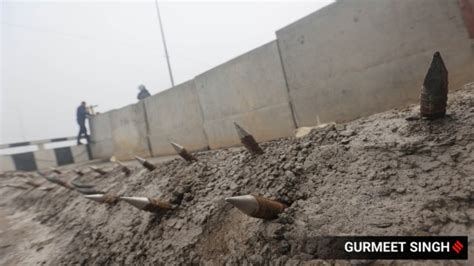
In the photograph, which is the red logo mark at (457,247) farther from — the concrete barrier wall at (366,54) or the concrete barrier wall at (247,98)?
the concrete barrier wall at (247,98)

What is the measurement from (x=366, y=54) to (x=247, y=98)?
2.01 metres

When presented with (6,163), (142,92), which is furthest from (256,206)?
(6,163)

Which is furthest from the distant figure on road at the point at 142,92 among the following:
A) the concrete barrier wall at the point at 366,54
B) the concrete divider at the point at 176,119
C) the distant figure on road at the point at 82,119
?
the concrete barrier wall at the point at 366,54

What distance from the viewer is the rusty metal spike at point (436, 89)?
154cm

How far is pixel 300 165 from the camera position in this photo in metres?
1.90

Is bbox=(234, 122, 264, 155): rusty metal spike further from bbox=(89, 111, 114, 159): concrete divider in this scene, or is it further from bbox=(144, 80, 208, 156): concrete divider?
bbox=(89, 111, 114, 159): concrete divider

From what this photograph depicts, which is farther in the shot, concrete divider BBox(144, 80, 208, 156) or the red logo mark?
concrete divider BBox(144, 80, 208, 156)

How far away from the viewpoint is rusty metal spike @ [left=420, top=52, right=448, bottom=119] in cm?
154

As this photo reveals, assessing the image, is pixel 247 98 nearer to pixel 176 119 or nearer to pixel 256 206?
pixel 176 119

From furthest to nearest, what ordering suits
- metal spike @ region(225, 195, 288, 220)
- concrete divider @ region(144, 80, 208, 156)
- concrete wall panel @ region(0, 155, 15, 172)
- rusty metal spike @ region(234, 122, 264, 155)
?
concrete wall panel @ region(0, 155, 15, 172) → concrete divider @ region(144, 80, 208, 156) → rusty metal spike @ region(234, 122, 264, 155) → metal spike @ region(225, 195, 288, 220)

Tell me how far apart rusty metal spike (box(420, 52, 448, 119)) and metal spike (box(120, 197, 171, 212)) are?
1891mm

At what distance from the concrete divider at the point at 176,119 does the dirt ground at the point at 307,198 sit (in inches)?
118

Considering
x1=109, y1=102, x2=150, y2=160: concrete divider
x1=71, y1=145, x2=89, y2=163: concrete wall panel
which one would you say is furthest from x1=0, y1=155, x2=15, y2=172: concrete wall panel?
x1=109, y1=102, x2=150, y2=160: concrete divider

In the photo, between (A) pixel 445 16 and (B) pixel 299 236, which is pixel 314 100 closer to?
(A) pixel 445 16
